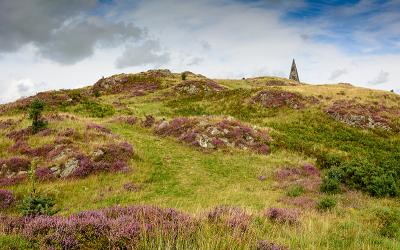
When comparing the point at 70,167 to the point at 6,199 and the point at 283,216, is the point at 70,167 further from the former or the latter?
the point at 283,216

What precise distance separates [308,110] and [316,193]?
1287 inches

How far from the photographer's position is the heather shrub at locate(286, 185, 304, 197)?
1783 cm

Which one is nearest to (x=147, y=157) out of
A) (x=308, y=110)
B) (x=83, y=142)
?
(x=83, y=142)

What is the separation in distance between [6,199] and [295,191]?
1391 centimetres

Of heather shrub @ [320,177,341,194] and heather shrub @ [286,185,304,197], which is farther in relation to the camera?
heather shrub @ [320,177,341,194]

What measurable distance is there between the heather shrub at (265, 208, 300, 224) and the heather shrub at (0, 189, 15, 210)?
11691 mm

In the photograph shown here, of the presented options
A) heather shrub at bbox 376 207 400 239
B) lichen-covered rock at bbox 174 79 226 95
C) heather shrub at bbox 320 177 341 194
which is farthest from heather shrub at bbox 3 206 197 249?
lichen-covered rock at bbox 174 79 226 95

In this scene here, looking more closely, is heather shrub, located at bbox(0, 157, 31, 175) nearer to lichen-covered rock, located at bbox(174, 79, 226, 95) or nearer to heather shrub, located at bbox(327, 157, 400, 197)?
heather shrub, located at bbox(327, 157, 400, 197)

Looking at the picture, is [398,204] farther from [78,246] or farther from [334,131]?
[334,131]

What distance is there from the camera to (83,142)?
1006 inches

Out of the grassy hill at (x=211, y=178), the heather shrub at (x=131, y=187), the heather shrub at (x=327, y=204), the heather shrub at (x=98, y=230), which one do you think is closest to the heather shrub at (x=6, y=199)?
the grassy hill at (x=211, y=178)

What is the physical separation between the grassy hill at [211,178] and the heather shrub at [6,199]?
0.15 feet

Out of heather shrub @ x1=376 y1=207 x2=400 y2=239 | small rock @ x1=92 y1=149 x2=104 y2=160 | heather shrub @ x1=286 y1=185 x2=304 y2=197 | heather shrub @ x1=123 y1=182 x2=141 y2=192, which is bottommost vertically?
heather shrub @ x1=286 y1=185 x2=304 y2=197

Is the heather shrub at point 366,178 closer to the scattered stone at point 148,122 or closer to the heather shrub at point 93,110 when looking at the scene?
the scattered stone at point 148,122
